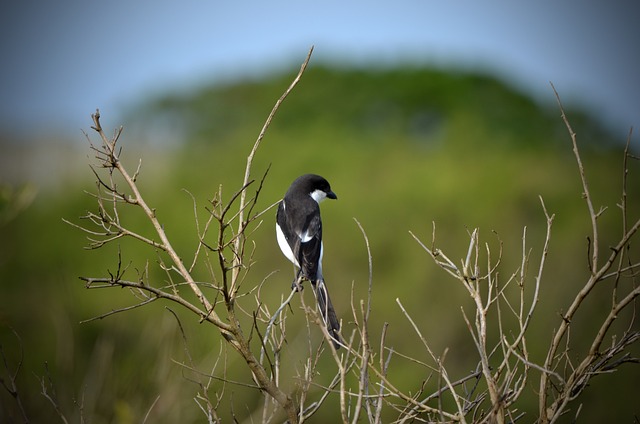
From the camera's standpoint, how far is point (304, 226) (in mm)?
5855

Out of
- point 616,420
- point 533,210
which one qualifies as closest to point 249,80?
point 533,210

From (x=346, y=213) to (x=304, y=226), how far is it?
22006 millimetres

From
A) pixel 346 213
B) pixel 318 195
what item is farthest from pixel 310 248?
pixel 346 213

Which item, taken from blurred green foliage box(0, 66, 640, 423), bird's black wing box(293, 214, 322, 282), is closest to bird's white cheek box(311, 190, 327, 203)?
bird's black wing box(293, 214, 322, 282)

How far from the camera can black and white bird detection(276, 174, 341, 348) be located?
5430 mm

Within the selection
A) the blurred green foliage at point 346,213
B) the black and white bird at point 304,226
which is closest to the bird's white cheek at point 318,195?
the black and white bird at point 304,226

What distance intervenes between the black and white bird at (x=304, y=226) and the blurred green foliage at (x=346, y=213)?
1170mm

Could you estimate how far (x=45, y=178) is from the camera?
2994 cm

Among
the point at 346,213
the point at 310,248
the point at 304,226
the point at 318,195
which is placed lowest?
the point at 346,213

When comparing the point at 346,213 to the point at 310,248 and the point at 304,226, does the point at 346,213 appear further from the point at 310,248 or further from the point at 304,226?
the point at 310,248

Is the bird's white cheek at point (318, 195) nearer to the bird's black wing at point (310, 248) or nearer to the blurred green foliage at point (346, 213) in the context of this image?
the bird's black wing at point (310, 248)

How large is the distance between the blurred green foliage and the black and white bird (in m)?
1.17

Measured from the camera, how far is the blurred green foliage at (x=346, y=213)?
36.2 feet

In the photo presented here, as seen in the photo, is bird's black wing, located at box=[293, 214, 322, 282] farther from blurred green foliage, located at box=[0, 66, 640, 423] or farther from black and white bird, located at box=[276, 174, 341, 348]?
blurred green foliage, located at box=[0, 66, 640, 423]
